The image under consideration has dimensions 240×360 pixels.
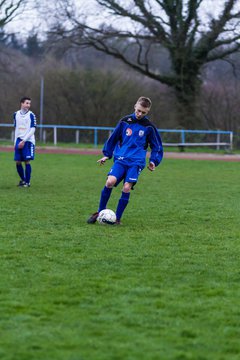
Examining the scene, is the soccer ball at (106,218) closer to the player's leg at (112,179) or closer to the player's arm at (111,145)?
the player's leg at (112,179)

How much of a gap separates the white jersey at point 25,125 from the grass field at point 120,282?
2344 mm

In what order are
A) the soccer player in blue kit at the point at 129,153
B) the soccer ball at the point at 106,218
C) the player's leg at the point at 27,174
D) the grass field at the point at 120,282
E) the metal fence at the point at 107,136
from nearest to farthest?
the grass field at the point at 120,282 → the soccer ball at the point at 106,218 → the soccer player in blue kit at the point at 129,153 → the player's leg at the point at 27,174 → the metal fence at the point at 107,136

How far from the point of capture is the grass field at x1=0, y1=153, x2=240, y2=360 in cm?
439

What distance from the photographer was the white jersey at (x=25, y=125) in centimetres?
1392

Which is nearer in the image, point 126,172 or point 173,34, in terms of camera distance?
point 126,172

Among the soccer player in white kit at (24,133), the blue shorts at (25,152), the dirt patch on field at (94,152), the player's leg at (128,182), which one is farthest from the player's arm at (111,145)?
the dirt patch on field at (94,152)

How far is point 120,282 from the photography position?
5.93 meters

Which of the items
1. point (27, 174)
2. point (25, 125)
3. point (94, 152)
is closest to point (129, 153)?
point (25, 125)

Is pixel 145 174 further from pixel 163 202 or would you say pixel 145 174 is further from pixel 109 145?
pixel 109 145

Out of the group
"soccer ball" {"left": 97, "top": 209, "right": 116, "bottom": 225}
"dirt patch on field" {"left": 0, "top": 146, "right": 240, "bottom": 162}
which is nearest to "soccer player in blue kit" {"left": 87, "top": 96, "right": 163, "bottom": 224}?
"soccer ball" {"left": 97, "top": 209, "right": 116, "bottom": 225}

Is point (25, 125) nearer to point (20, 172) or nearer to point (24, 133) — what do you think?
point (24, 133)

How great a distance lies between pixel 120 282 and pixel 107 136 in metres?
→ 30.0

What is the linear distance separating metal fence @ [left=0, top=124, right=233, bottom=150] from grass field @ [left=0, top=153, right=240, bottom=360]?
21.9 metres

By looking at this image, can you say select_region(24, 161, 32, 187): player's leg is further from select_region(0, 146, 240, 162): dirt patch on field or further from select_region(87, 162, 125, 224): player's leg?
select_region(0, 146, 240, 162): dirt patch on field
